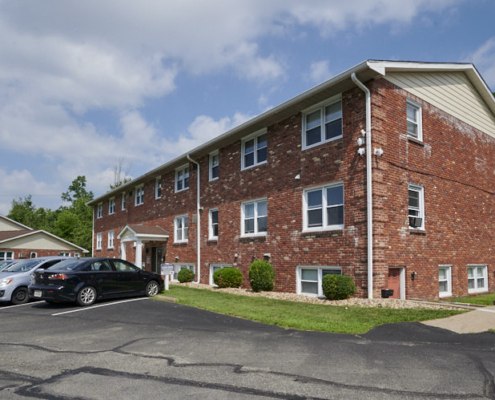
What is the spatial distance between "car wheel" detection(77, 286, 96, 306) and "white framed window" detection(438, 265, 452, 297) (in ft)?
37.8

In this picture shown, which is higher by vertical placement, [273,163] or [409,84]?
[409,84]

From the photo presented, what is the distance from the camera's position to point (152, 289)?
1460cm

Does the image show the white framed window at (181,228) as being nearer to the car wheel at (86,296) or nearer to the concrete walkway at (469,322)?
the car wheel at (86,296)

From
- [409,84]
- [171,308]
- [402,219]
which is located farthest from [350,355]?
[409,84]

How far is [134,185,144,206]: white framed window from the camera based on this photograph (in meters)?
28.3

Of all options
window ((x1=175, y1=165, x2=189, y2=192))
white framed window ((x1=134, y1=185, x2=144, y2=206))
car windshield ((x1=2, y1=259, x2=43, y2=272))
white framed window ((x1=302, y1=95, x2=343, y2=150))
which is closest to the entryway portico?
window ((x1=175, y1=165, x2=189, y2=192))

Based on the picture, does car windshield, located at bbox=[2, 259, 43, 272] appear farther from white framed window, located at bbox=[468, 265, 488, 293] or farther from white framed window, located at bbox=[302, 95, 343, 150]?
white framed window, located at bbox=[468, 265, 488, 293]

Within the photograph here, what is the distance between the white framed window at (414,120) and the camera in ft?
48.4

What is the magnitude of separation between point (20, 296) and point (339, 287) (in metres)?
10.1

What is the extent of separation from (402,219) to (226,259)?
8.11 metres

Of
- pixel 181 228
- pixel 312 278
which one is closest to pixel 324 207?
pixel 312 278

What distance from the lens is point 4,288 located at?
13406mm

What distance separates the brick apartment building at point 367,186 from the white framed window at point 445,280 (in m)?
0.05

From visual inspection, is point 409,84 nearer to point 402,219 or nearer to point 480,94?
point 402,219
